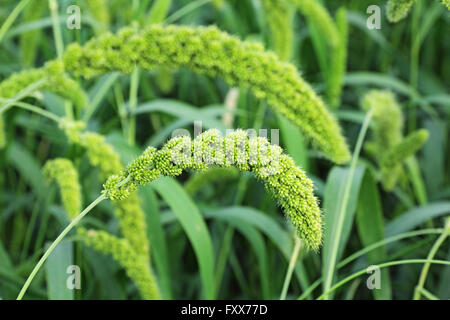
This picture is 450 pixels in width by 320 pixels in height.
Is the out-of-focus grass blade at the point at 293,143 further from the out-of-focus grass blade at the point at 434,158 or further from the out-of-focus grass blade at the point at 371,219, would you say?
the out-of-focus grass blade at the point at 434,158

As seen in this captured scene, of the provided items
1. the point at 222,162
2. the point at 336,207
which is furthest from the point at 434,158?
the point at 222,162

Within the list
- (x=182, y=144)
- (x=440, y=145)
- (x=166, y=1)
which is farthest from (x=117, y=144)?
(x=440, y=145)

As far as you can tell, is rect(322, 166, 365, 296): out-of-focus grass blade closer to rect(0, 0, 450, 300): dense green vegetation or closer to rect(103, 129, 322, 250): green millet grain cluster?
rect(0, 0, 450, 300): dense green vegetation

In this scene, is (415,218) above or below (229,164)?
below

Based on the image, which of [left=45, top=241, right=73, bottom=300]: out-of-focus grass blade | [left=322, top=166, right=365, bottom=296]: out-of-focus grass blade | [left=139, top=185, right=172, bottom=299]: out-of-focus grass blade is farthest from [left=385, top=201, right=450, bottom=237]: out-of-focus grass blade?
[left=45, top=241, right=73, bottom=300]: out-of-focus grass blade

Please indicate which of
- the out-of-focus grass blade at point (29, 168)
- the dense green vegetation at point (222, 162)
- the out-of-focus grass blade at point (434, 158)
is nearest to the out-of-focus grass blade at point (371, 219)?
the dense green vegetation at point (222, 162)

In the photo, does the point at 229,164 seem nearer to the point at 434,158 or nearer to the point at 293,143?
the point at 293,143
